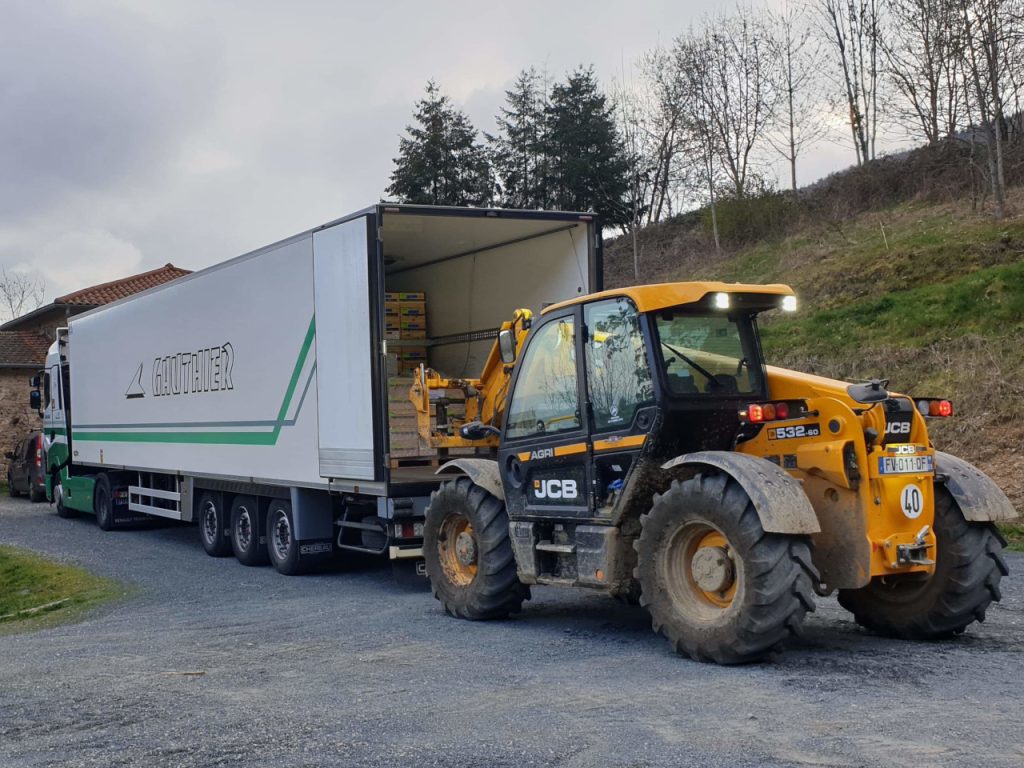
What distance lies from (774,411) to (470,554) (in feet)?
10.2

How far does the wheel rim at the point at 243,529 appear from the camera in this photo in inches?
546

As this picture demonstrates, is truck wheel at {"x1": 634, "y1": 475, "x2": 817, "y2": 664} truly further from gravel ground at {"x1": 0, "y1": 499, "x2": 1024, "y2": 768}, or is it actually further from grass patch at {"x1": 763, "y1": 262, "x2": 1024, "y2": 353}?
grass patch at {"x1": 763, "y1": 262, "x2": 1024, "y2": 353}

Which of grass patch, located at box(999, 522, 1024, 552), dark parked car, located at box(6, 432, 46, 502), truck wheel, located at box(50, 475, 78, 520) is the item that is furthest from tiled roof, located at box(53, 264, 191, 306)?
grass patch, located at box(999, 522, 1024, 552)

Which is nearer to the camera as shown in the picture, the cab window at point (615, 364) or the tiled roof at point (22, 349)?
the cab window at point (615, 364)

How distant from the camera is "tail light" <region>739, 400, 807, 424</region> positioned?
6.89 meters

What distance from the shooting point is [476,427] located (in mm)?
9141

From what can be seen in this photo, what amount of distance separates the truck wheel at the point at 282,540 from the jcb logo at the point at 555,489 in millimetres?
4875

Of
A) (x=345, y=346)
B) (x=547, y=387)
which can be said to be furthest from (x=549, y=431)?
(x=345, y=346)

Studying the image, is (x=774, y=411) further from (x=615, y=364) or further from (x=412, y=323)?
(x=412, y=323)

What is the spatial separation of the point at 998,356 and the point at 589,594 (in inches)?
364

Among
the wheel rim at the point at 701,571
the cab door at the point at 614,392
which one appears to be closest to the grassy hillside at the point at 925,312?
the cab door at the point at 614,392

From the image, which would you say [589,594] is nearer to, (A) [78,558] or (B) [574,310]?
(B) [574,310]

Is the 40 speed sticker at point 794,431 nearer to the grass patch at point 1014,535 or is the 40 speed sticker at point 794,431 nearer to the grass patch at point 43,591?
the grass patch at point 1014,535

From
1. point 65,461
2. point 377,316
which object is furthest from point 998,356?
point 65,461
